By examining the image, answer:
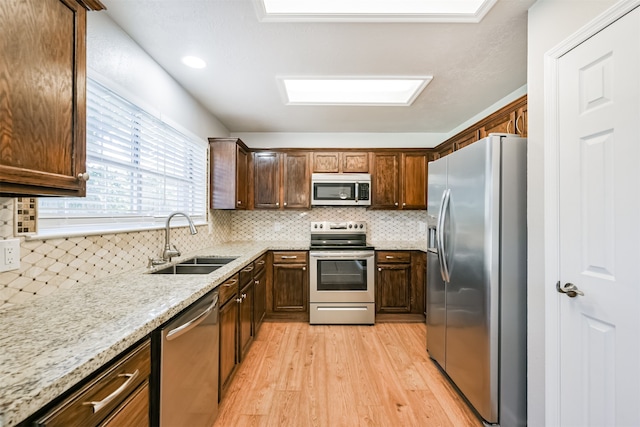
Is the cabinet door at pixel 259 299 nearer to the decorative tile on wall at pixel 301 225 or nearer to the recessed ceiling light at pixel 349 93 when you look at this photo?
the decorative tile on wall at pixel 301 225

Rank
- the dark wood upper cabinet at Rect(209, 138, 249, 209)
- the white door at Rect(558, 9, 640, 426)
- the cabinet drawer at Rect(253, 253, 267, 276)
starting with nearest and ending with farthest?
the white door at Rect(558, 9, 640, 426) → the cabinet drawer at Rect(253, 253, 267, 276) → the dark wood upper cabinet at Rect(209, 138, 249, 209)

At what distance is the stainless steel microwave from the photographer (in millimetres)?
3639

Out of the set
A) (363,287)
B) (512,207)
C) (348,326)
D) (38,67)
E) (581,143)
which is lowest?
(348,326)

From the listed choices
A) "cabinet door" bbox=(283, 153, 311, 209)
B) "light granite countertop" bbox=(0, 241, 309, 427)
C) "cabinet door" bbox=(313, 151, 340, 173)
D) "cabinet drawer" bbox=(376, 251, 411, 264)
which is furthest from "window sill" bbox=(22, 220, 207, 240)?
"cabinet drawer" bbox=(376, 251, 411, 264)

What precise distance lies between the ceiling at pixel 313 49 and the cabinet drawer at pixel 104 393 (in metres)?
1.78

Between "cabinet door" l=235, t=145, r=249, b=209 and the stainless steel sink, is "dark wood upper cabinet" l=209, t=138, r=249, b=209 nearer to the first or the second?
"cabinet door" l=235, t=145, r=249, b=209

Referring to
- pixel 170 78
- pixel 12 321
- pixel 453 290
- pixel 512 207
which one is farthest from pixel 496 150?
pixel 170 78

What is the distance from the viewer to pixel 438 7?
165 centimetres

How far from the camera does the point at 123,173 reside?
1.82 m

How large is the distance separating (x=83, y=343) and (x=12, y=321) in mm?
441

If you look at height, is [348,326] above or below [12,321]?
below

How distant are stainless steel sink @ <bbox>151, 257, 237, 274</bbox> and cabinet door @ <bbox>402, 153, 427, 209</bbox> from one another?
2.42 m

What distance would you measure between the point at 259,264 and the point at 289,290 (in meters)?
0.66

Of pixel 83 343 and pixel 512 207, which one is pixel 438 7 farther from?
pixel 83 343
